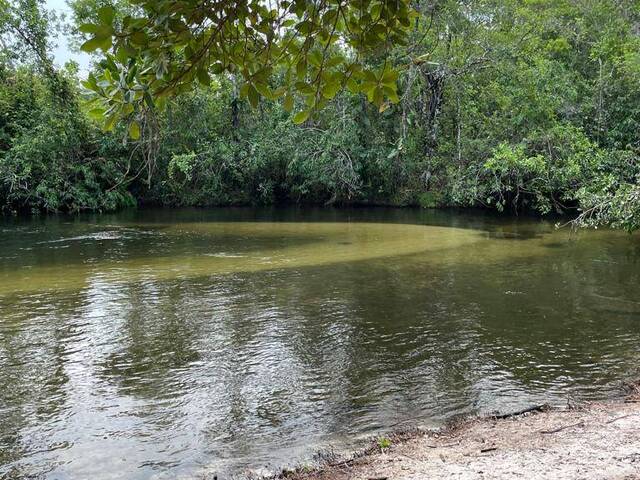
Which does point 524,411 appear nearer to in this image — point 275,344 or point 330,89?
point 275,344

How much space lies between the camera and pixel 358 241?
1695cm

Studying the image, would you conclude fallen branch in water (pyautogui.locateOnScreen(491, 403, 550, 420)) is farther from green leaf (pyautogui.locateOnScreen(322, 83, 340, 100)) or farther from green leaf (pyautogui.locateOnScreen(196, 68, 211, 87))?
green leaf (pyautogui.locateOnScreen(196, 68, 211, 87))

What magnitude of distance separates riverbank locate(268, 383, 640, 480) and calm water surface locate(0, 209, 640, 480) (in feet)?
1.31

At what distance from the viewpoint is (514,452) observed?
4.43 meters

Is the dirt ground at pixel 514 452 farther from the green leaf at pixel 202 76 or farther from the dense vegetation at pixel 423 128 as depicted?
the dense vegetation at pixel 423 128

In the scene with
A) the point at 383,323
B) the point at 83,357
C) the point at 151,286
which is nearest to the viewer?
the point at 83,357

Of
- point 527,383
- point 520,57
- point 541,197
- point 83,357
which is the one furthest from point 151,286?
point 520,57

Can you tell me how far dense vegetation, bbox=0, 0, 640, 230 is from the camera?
22.2 metres

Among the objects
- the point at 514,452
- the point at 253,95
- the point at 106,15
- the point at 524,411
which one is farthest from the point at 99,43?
the point at 524,411

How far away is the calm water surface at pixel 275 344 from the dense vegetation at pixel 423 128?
7.99 m

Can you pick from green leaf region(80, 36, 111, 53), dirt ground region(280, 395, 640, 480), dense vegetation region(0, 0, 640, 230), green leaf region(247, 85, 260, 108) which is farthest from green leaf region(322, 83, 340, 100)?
dense vegetation region(0, 0, 640, 230)

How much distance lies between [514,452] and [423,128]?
23.5 meters

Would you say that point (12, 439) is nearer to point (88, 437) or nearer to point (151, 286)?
point (88, 437)

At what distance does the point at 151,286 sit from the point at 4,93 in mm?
19162
